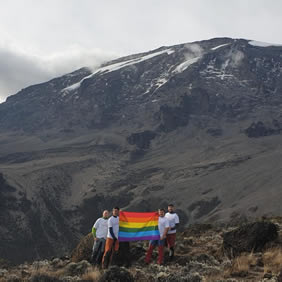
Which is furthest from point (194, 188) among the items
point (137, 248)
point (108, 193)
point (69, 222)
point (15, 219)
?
point (137, 248)

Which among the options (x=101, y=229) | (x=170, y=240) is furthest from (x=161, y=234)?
(x=101, y=229)

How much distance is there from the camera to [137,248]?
63.4ft

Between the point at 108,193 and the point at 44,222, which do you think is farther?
the point at 108,193

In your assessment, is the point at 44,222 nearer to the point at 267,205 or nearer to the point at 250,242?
the point at 267,205

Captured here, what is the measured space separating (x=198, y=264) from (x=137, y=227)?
3972 millimetres

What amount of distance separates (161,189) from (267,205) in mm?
62032

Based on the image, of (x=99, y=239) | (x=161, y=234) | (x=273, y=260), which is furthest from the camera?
(x=161, y=234)

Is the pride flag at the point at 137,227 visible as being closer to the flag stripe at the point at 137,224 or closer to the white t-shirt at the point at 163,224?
the flag stripe at the point at 137,224

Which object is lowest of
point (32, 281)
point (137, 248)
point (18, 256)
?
point (18, 256)

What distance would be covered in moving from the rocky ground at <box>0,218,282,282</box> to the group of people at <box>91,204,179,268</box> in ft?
1.41

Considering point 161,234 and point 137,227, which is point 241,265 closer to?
point 161,234

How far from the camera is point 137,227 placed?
1812 centimetres

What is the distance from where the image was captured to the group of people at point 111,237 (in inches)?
655

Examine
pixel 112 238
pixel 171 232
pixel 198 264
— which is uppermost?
pixel 112 238
